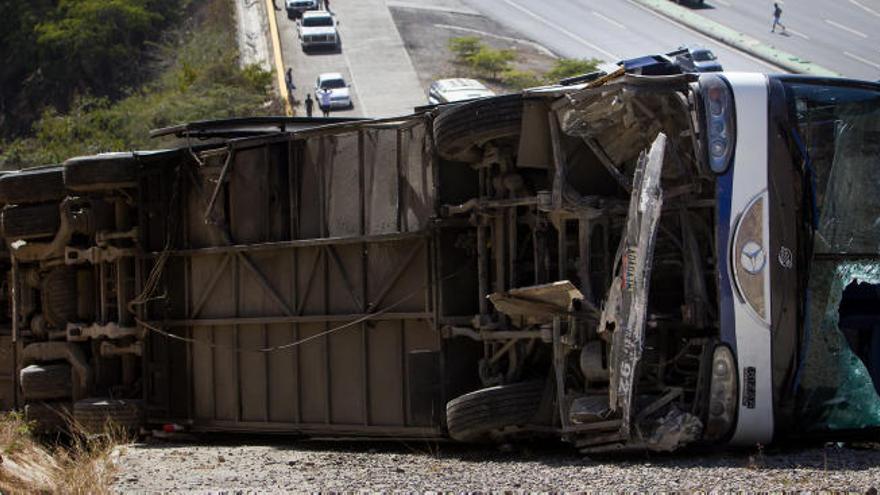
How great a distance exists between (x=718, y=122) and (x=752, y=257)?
40.8 inches

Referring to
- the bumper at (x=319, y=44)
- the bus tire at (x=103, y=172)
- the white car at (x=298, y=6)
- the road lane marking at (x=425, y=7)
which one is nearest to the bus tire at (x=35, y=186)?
the bus tire at (x=103, y=172)

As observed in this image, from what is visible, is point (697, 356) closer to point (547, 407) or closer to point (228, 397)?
point (547, 407)

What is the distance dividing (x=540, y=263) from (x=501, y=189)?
0.79m

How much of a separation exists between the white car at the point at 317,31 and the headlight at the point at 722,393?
49.0 meters

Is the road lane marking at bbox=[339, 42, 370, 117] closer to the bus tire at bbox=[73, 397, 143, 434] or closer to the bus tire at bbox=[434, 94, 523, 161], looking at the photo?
the bus tire at bbox=[73, 397, 143, 434]

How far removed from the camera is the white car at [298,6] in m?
63.4

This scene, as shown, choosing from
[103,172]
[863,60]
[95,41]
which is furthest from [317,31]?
[103,172]

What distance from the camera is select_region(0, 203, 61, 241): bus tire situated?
16531 mm

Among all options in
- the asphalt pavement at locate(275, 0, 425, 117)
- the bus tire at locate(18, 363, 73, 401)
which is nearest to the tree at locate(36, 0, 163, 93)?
the asphalt pavement at locate(275, 0, 425, 117)

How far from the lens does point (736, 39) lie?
52531 millimetres

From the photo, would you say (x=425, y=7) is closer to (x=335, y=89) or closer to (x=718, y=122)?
(x=335, y=89)

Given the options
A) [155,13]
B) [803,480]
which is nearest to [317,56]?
[155,13]

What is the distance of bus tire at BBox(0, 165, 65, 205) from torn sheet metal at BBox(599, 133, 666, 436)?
8527 mm

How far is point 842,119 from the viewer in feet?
36.4
